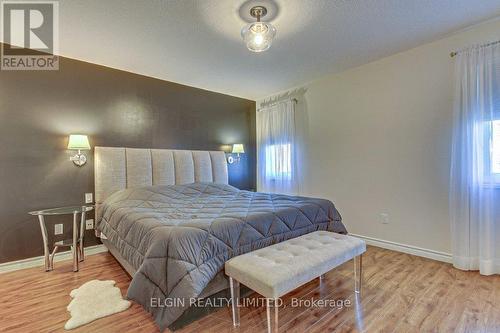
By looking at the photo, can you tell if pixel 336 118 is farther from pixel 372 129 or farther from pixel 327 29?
pixel 327 29

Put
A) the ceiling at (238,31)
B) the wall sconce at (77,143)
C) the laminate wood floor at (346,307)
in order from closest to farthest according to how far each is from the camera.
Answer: the laminate wood floor at (346,307)
the ceiling at (238,31)
the wall sconce at (77,143)

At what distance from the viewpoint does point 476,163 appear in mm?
2428

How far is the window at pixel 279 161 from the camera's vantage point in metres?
4.32

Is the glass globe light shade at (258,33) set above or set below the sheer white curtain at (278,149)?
above

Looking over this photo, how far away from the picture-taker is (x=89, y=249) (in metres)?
3.13

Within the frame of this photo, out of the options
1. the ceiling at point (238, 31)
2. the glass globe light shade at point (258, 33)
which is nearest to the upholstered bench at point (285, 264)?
the glass globe light shade at point (258, 33)

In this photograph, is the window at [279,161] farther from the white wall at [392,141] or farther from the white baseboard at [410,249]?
the white baseboard at [410,249]

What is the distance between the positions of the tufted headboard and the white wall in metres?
1.72

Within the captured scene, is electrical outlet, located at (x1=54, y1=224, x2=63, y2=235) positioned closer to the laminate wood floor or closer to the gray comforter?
the laminate wood floor

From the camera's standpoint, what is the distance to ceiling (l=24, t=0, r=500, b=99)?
210 cm

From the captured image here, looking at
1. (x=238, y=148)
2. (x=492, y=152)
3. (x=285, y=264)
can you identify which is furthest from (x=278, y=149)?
(x=285, y=264)

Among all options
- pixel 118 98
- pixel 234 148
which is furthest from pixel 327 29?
pixel 118 98

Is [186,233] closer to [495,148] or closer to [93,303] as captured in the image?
[93,303]

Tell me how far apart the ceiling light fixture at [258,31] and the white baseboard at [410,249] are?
2.82 m
